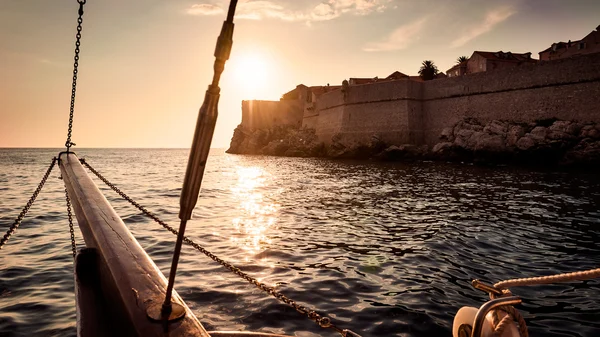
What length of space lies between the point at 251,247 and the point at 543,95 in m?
31.5

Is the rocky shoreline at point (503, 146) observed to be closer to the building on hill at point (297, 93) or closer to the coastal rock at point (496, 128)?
the coastal rock at point (496, 128)

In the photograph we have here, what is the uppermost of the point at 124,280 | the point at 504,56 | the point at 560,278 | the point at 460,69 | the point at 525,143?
the point at 504,56

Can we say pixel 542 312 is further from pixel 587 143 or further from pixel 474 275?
pixel 587 143

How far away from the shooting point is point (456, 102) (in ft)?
113

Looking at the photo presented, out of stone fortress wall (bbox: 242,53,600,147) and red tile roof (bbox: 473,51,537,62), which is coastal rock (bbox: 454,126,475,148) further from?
red tile roof (bbox: 473,51,537,62)

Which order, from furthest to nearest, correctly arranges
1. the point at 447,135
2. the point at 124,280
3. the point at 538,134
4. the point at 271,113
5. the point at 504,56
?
the point at 271,113, the point at 504,56, the point at 447,135, the point at 538,134, the point at 124,280

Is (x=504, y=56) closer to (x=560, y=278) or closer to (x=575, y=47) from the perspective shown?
(x=575, y=47)

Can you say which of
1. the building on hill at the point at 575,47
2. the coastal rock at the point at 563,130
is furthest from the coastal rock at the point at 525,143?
the building on hill at the point at 575,47

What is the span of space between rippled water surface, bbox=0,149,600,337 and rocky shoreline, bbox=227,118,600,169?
54.7ft

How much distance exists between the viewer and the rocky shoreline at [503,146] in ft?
84.0

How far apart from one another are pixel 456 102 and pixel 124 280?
37.2m

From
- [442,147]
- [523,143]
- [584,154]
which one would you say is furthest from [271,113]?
[584,154]

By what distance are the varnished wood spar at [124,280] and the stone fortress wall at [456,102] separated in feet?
110

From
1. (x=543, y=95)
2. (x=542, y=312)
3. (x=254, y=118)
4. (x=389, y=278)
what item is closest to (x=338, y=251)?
(x=389, y=278)
